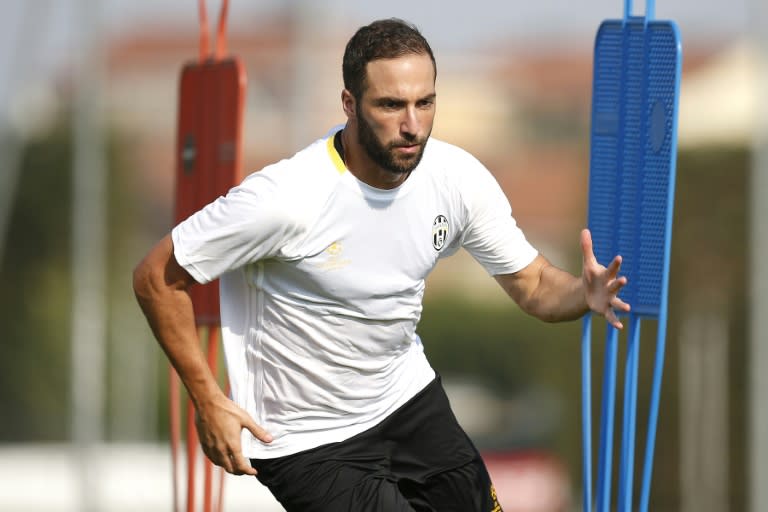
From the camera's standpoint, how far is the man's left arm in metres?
4.27

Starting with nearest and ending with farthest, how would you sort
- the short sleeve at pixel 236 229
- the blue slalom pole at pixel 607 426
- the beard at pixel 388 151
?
the short sleeve at pixel 236 229
the beard at pixel 388 151
the blue slalom pole at pixel 607 426

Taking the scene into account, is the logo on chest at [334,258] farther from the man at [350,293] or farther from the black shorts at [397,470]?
the black shorts at [397,470]

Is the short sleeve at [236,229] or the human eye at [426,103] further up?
the human eye at [426,103]

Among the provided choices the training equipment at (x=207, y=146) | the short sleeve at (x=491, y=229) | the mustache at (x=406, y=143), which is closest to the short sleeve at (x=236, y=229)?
the mustache at (x=406, y=143)

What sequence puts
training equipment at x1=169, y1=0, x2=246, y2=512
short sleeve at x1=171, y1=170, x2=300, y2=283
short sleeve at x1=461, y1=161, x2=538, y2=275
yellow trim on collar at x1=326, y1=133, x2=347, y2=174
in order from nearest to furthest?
short sleeve at x1=171, y1=170, x2=300, y2=283 → yellow trim on collar at x1=326, y1=133, x2=347, y2=174 → short sleeve at x1=461, y1=161, x2=538, y2=275 → training equipment at x1=169, y1=0, x2=246, y2=512

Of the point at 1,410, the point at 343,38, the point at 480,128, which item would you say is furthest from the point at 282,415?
the point at 480,128

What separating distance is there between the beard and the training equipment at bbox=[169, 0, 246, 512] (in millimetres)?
1214

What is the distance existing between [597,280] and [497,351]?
24474 millimetres

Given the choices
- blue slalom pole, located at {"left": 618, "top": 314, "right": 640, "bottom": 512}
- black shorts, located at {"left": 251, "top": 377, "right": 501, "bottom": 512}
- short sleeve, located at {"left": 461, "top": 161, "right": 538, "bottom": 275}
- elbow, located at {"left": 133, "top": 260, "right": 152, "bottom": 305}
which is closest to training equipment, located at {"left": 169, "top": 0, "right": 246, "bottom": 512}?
black shorts, located at {"left": 251, "top": 377, "right": 501, "bottom": 512}

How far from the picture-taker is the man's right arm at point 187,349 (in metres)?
4.09

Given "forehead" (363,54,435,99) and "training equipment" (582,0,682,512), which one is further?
"training equipment" (582,0,682,512)

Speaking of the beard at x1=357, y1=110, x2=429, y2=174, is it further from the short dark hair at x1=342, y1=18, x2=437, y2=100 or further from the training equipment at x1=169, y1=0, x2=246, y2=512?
the training equipment at x1=169, y1=0, x2=246, y2=512

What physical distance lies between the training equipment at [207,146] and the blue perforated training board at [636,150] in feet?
4.65

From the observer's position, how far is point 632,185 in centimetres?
452
